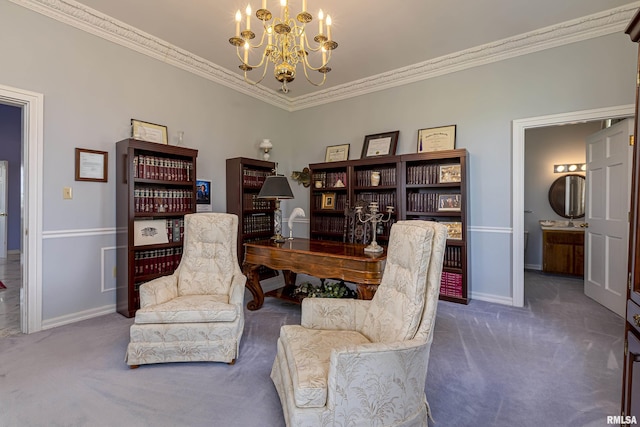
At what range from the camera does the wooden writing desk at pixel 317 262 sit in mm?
2445

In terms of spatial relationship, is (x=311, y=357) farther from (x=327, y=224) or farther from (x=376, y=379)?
(x=327, y=224)

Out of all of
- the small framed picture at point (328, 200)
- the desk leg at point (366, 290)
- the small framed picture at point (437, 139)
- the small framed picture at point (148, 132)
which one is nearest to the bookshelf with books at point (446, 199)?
the small framed picture at point (437, 139)

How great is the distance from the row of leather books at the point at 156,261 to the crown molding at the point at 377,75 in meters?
2.21

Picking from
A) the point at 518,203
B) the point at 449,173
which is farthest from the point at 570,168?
the point at 449,173

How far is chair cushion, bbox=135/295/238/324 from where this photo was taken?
2.18 meters

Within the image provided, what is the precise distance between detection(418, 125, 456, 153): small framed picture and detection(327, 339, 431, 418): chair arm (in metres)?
3.04

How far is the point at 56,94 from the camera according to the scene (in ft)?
9.50

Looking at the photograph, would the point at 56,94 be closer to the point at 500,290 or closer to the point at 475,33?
the point at 475,33

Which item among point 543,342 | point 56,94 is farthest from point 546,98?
point 56,94

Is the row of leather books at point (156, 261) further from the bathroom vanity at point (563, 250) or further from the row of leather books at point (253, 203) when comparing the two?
the bathroom vanity at point (563, 250)

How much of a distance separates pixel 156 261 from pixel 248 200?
1.41m

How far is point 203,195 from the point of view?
4121 mm

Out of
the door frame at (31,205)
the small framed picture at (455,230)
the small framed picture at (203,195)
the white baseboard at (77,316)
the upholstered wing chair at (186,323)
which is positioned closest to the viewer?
the upholstered wing chair at (186,323)

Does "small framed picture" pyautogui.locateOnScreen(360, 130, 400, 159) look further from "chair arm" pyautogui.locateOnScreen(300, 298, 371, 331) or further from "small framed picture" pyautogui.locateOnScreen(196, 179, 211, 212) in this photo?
"chair arm" pyautogui.locateOnScreen(300, 298, 371, 331)
